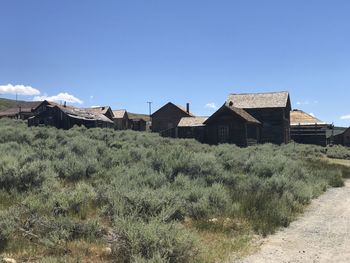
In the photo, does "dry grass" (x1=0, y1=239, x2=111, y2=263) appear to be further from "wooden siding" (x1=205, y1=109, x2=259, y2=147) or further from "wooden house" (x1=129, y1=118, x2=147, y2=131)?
"wooden house" (x1=129, y1=118, x2=147, y2=131)

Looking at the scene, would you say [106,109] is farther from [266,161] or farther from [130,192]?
[130,192]

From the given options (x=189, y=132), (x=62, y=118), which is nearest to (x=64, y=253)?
(x=189, y=132)

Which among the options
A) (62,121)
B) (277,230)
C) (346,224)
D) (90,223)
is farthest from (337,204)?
(62,121)

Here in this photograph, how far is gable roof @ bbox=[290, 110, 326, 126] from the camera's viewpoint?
53.5 meters

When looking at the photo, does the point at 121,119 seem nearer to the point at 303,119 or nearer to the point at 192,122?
the point at 192,122

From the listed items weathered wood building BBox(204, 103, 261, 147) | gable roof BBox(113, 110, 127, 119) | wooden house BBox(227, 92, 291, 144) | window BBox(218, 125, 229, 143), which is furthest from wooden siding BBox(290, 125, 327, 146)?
gable roof BBox(113, 110, 127, 119)

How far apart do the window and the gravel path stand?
92.4ft

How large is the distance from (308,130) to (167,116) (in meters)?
24.3

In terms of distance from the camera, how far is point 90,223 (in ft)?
24.1

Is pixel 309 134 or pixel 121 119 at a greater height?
pixel 121 119

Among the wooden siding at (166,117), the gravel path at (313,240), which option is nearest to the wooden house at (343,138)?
the wooden siding at (166,117)

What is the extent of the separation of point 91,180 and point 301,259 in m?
7.00

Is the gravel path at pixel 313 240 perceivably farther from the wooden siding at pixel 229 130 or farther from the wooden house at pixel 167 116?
the wooden house at pixel 167 116

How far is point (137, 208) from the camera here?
26.1ft
